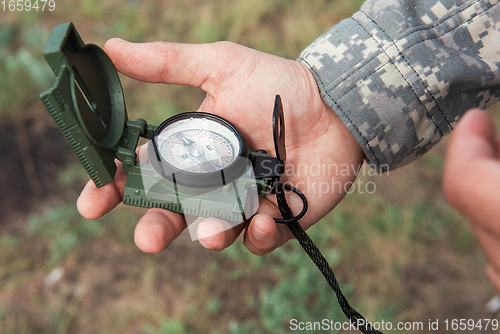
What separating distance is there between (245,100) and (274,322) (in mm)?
1238

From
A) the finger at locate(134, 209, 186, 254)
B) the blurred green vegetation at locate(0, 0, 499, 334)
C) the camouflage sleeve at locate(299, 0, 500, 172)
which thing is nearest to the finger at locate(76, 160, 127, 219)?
the finger at locate(134, 209, 186, 254)

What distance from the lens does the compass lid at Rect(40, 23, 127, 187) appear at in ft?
4.33

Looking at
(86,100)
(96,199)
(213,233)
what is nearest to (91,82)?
(86,100)

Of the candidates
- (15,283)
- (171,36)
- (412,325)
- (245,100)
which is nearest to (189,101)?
(171,36)

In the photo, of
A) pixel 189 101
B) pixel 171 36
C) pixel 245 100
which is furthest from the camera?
pixel 171 36

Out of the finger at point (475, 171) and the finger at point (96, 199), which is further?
the finger at point (96, 199)

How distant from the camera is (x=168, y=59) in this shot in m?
1.79

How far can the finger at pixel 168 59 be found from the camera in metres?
1.73

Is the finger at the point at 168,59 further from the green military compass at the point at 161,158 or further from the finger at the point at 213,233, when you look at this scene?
the finger at the point at 213,233

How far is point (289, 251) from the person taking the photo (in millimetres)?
2492

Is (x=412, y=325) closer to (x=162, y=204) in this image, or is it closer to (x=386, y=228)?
(x=386, y=228)

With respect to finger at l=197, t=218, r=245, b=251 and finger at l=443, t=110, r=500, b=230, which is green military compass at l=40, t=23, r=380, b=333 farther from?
finger at l=443, t=110, r=500, b=230

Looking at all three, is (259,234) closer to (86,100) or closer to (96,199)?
(96,199)

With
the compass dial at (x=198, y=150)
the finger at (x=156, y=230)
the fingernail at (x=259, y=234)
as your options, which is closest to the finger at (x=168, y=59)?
the compass dial at (x=198, y=150)
